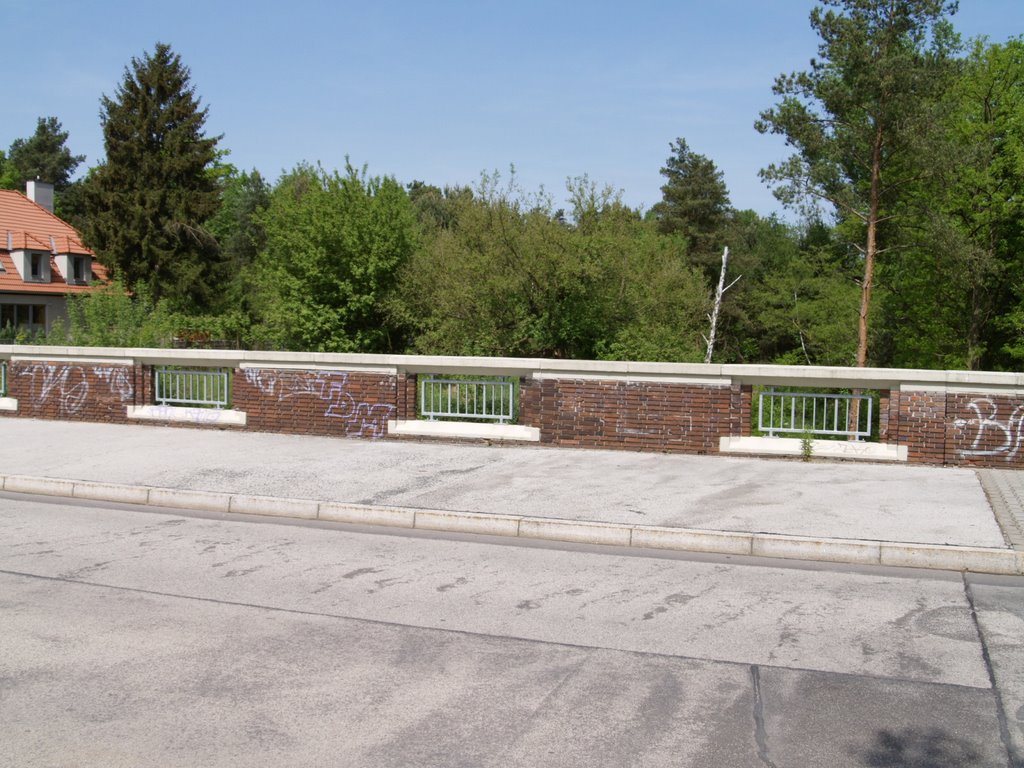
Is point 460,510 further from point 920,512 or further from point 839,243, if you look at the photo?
point 839,243

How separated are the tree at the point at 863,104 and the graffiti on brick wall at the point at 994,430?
22342 mm

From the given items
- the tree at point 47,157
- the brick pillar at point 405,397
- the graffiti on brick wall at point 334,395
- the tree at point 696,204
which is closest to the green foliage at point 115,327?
the graffiti on brick wall at point 334,395

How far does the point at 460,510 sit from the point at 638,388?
4.13 m

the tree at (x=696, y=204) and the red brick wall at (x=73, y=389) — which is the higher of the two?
the tree at (x=696, y=204)

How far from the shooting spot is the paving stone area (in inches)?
329

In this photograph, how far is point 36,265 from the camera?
4934 centimetres

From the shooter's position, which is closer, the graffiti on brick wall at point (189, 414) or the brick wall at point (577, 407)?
the brick wall at point (577, 407)

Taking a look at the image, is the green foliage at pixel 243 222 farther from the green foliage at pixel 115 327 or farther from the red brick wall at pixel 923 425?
the red brick wall at pixel 923 425

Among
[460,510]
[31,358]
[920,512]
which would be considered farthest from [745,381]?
[31,358]

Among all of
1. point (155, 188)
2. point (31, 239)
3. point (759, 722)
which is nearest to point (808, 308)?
point (155, 188)

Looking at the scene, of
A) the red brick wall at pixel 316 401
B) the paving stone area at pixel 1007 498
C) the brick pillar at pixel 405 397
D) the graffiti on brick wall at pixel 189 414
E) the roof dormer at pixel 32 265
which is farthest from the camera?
the roof dormer at pixel 32 265

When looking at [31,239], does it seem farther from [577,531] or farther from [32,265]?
[577,531]

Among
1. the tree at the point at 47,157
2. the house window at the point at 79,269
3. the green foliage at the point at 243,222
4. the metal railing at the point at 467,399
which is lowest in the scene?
the metal railing at the point at 467,399

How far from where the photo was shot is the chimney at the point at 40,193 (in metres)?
56.5
